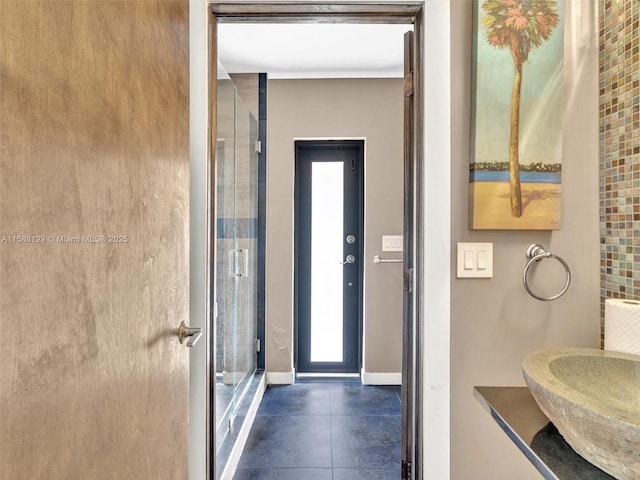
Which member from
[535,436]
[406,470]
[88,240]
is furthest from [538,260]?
[88,240]

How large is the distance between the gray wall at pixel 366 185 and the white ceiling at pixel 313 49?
125 mm

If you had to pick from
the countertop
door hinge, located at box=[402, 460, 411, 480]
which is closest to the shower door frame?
door hinge, located at box=[402, 460, 411, 480]

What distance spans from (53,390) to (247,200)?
201 centimetres

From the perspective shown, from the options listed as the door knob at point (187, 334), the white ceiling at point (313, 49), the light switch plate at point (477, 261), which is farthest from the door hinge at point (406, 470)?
the white ceiling at point (313, 49)

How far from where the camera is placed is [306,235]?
9.73ft

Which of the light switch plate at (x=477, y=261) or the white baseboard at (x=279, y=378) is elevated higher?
the light switch plate at (x=477, y=261)

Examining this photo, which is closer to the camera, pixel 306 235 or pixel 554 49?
pixel 554 49

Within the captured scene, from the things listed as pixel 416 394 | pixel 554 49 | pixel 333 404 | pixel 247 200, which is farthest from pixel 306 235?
pixel 554 49

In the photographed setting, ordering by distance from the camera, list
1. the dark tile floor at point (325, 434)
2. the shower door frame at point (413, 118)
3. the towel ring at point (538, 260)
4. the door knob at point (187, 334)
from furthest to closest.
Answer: the dark tile floor at point (325, 434) → the shower door frame at point (413, 118) → the towel ring at point (538, 260) → the door knob at point (187, 334)

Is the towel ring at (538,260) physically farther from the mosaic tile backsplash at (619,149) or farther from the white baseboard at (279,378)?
the white baseboard at (279,378)

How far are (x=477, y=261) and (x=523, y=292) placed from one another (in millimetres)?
189

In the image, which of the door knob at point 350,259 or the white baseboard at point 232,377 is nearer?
the white baseboard at point 232,377

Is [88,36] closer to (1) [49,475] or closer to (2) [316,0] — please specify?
(1) [49,475]

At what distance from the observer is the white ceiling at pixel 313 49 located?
6.88 feet
